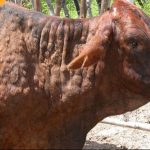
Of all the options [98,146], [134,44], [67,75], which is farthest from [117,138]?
[134,44]

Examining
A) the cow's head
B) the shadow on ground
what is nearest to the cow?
the cow's head

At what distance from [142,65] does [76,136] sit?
19.8 inches

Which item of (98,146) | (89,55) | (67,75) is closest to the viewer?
(89,55)

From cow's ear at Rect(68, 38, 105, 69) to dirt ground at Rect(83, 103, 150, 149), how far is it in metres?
1.67

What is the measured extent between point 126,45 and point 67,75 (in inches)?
13.3

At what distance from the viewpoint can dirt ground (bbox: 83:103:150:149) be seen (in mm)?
4112

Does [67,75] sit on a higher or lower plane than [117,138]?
higher

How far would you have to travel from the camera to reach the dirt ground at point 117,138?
411cm

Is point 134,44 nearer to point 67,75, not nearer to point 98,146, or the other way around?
point 67,75

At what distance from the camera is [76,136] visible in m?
2.69

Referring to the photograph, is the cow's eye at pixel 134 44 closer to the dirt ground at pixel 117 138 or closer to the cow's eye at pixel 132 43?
the cow's eye at pixel 132 43

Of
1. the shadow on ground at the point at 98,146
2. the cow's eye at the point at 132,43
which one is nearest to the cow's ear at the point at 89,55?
the cow's eye at the point at 132,43

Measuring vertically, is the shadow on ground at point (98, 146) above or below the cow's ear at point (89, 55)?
below

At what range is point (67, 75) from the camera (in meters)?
2.66
